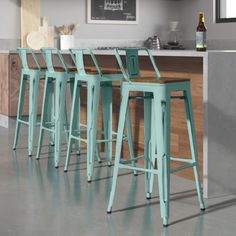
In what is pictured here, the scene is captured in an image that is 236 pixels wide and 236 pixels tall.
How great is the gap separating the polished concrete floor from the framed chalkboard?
3767 mm

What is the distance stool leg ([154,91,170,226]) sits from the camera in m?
3.09

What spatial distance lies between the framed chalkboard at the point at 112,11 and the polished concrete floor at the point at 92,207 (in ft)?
12.4

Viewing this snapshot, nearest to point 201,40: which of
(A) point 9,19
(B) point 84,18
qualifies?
(A) point 9,19

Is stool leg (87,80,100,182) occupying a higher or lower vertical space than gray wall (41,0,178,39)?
lower

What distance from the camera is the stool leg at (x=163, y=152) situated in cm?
309

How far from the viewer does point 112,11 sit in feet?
26.6

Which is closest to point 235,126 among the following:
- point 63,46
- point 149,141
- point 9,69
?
point 149,141

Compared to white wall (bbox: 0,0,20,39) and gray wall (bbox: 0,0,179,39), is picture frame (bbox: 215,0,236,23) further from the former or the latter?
white wall (bbox: 0,0,20,39)

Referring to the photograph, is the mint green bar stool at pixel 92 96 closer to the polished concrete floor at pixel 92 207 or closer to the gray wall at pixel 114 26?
the polished concrete floor at pixel 92 207

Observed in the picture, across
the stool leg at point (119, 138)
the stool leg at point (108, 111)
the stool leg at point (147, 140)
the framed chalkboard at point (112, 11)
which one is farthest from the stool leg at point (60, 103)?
the framed chalkboard at point (112, 11)

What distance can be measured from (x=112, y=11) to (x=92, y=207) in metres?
5.06

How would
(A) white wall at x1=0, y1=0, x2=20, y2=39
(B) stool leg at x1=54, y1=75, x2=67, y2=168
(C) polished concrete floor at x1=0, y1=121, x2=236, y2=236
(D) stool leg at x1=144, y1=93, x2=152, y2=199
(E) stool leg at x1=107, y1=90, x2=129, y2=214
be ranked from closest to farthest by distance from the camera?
1. (C) polished concrete floor at x1=0, y1=121, x2=236, y2=236
2. (E) stool leg at x1=107, y1=90, x2=129, y2=214
3. (D) stool leg at x1=144, y1=93, x2=152, y2=199
4. (B) stool leg at x1=54, y1=75, x2=67, y2=168
5. (A) white wall at x1=0, y1=0, x2=20, y2=39

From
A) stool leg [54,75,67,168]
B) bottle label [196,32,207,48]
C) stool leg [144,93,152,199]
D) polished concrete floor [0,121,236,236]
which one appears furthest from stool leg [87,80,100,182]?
bottle label [196,32,207,48]

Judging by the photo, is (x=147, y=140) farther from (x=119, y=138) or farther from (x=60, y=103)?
(x=60, y=103)
